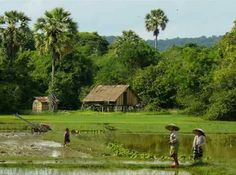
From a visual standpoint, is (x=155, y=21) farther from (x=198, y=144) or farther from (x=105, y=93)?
(x=198, y=144)

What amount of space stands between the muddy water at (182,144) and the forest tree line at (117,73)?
23710 millimetres

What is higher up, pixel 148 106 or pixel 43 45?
pixel 43 45

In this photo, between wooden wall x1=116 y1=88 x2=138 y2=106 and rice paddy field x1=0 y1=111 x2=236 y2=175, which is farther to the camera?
wooden wall x1=116 y1=88 x2=138 y2=106

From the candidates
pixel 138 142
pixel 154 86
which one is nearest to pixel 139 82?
pixel 154 86

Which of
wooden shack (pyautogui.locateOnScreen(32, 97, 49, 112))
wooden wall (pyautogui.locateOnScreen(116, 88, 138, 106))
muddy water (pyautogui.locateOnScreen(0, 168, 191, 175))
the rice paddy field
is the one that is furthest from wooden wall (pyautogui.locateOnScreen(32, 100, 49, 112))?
muddy water (pyautogui.locateOnScreen(0, 168, 191, 175))

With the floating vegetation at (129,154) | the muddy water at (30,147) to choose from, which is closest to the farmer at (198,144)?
the floating vegetation at (129,154)

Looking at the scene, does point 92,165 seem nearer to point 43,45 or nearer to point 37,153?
point 37,153

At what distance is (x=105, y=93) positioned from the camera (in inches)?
3521

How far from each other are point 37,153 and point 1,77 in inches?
2112

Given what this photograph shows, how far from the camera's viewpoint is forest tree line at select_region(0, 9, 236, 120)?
70875 mm

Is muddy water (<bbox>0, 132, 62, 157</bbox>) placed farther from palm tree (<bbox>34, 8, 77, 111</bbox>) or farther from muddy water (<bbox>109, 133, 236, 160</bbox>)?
palm tree (<bbox>34, 8, 77, 111</bbox>)

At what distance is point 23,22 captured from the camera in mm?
83938

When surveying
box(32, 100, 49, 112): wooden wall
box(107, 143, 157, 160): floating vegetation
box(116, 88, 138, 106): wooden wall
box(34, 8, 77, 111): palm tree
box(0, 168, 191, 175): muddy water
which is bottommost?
box(107, 143, 157, 160): floating vegetation

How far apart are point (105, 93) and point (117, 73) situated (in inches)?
650
